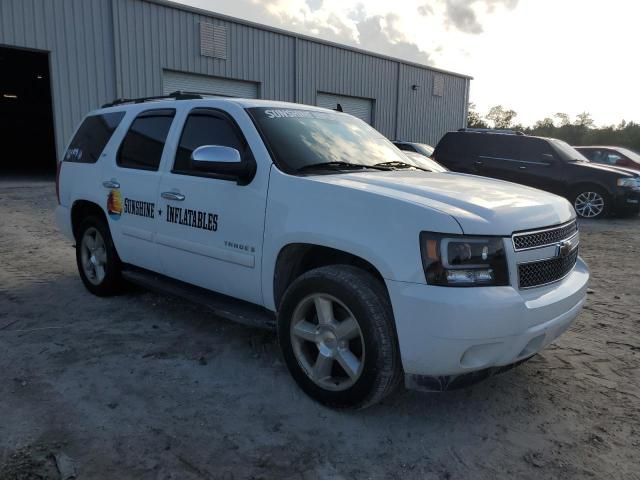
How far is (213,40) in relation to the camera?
633 inches

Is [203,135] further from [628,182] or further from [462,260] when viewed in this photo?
[628,182]

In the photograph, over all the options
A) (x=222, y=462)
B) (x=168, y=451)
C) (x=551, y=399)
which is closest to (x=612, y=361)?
(x=551, y=399)

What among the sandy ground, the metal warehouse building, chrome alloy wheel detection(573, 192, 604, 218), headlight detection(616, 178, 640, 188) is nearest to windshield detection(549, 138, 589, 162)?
chrome alloy wheel detection(573, 192, 604, 218)

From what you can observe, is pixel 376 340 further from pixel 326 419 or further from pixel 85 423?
pixel 85 423

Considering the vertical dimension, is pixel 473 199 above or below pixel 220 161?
below

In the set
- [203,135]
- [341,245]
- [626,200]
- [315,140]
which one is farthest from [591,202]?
[341,245]

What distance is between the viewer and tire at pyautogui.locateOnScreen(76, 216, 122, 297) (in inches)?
191

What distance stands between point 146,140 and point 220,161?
1.48m

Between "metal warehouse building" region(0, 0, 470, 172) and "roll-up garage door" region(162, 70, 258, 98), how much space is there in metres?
0.03

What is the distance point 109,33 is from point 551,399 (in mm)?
14563

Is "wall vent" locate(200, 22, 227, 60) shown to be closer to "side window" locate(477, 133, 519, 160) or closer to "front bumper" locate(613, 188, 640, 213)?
"side window" locate(477, 133, 519, 160)

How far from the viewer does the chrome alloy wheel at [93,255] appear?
5008 mm

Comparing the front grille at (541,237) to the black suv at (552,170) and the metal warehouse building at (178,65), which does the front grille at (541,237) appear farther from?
the metal warehouse building at (178,65)

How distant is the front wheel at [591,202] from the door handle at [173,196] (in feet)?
32.7
